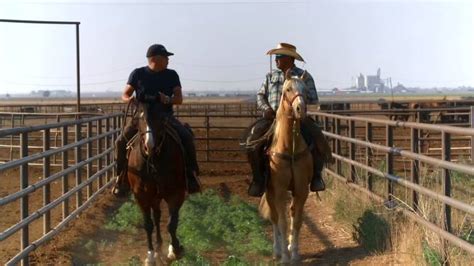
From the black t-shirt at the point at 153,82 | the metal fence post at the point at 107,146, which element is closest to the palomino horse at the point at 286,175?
the black t-shirt at the point at 153,82

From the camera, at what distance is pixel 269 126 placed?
801 centimetres

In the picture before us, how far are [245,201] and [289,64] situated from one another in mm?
5066

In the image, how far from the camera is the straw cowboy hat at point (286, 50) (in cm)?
770

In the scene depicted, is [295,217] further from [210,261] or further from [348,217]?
[348,217]

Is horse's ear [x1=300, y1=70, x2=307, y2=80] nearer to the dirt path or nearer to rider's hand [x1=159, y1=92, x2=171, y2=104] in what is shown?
rider's hand [x1=159, y1=92, x2=171, y2=104]

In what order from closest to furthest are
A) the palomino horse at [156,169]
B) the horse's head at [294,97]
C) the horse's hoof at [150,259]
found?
the horse's head at [294,97]
the palomino horse at [156,169]
the horse's hoof at [150,259]

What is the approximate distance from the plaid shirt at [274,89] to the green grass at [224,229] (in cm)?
174

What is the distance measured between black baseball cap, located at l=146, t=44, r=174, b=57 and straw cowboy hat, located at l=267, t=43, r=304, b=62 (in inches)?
48.3

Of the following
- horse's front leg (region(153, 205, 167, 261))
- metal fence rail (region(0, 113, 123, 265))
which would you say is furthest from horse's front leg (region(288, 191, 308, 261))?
metal fence rail (region(0, 113, 123, 265))

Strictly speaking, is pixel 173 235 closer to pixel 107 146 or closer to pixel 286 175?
pixel 286 175

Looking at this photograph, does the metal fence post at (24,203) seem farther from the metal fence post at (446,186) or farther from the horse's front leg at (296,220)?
the metal fence post at (446,186)

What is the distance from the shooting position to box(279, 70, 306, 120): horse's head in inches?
262

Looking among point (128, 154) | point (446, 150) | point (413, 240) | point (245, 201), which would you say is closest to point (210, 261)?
point (128, 154)

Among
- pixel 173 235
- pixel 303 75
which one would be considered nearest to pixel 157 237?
pixel 173 235
